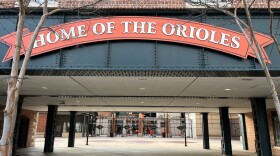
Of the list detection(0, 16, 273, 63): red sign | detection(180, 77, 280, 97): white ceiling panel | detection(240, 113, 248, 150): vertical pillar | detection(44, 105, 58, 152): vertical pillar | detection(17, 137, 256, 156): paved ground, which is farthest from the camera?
detection(240, 113, 248, 150): vertical pillar

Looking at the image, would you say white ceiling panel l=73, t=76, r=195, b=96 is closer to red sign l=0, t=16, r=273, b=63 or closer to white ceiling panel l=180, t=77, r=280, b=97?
white ceiling panel l=180, t=77, r=280, b=97

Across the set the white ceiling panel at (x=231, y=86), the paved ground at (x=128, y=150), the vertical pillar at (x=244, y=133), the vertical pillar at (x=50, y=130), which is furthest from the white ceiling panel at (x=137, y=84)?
the vertical pillar at (x=244, y=133)

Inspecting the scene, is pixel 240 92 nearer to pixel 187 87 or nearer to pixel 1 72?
pixel 187 87

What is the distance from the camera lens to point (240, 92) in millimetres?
13750

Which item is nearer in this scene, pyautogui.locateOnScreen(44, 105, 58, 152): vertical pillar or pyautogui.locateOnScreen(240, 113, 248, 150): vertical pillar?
pyautogui.locateOnScreen(44, 105, 58, 152): vertical pillar

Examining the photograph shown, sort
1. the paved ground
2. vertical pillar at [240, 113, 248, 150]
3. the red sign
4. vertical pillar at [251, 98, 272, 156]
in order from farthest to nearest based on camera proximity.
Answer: vertical pillar at [240, 113, 248, 150] < the paved ground < vertical pillar at [251, 98, 272, 156] < the red sign

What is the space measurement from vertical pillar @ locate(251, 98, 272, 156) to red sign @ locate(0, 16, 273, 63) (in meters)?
5.51

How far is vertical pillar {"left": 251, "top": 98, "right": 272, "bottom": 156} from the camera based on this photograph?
1349 centimetres

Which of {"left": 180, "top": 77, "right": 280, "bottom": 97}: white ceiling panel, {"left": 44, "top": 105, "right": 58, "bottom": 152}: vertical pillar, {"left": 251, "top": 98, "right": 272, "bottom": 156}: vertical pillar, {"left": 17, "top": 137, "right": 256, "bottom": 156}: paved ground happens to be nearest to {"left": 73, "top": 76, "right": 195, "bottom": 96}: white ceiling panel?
{"left": 180, "top": 77, "right": 280, "bottom": 97}: white ceiling panel

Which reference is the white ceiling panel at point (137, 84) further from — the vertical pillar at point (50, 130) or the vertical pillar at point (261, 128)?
the vertical pillar at point (50, 130)

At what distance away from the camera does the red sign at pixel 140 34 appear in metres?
9.91

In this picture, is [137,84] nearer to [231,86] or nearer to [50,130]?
[231,86]

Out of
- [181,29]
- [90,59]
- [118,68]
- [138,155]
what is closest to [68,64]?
[90,59]

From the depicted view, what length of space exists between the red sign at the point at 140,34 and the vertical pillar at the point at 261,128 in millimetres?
5510
